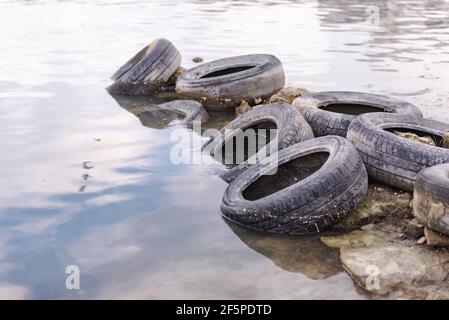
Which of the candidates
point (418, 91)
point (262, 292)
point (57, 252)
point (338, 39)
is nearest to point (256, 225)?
point (262, 292)

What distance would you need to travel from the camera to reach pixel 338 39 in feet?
53.5

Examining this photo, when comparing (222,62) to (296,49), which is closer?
(222,62)

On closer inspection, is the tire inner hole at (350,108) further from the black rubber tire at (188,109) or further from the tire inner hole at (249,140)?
the black rubber tire at (188,109)

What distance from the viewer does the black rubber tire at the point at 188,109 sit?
28.8ft

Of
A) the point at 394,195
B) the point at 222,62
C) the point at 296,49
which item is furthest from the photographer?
the point at 296,49

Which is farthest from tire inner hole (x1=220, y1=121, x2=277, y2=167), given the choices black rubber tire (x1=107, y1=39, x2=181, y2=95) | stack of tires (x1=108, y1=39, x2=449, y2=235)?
black rubber tire (x1=107, y1=39, x2=181, y2=95)

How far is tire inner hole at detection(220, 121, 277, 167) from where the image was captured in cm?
733

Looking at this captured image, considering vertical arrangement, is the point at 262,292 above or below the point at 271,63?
below

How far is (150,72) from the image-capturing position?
10594 millimetres

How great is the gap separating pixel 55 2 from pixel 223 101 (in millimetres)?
19305

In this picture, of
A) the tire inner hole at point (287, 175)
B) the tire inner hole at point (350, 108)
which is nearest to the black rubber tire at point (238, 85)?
the tire inner hole at point (350, 108)

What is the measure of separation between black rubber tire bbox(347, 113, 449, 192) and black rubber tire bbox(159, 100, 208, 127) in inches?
122
